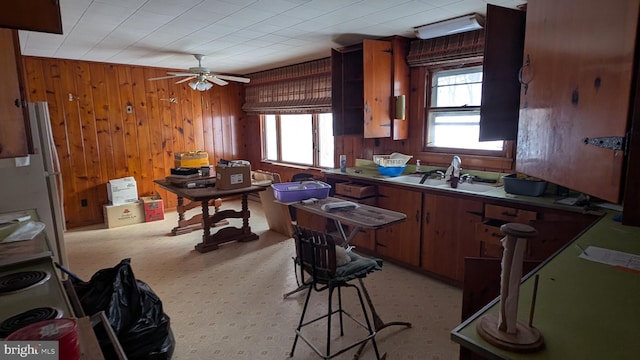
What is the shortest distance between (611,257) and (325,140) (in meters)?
4.04

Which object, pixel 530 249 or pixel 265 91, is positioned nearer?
pixel 530 249

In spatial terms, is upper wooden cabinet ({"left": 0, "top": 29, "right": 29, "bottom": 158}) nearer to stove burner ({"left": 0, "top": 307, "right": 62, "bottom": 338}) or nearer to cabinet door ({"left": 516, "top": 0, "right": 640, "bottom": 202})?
stove burner ({"left": 0, "top": 307, "right": 62, "bottom": 338})

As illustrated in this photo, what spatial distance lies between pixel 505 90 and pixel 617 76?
118cm

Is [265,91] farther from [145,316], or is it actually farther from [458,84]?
[145,316]

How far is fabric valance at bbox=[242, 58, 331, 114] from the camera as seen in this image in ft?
15.8

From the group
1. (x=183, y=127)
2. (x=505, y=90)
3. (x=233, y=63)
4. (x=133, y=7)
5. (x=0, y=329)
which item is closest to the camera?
(x=0, y=329)

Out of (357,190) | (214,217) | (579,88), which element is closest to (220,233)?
(214,217)

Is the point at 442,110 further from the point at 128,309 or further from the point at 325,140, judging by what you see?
the point at 128,309

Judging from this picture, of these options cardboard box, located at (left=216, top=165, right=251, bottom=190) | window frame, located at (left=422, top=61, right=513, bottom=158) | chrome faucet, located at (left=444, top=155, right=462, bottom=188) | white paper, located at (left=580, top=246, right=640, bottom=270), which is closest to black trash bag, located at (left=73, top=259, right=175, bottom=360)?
cardboard box, located at (left=216, top=165, right=251, bottom=190)

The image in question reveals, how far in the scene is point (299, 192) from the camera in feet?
9.37

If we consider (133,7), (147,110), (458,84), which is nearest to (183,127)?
(147,110)

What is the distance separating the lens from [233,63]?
17.1ft

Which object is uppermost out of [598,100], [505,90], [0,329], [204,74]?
[204,74]

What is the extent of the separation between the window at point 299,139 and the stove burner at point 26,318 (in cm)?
404
